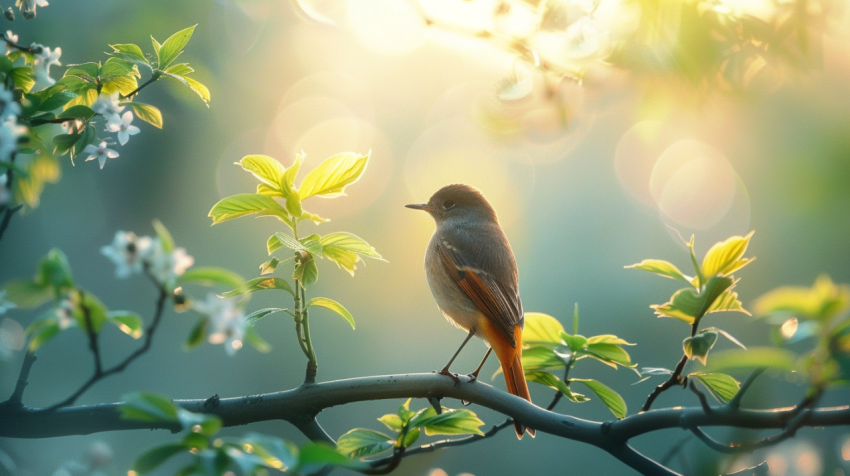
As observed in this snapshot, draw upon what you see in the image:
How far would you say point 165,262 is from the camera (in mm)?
735

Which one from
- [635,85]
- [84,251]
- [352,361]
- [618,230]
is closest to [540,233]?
[618,230]

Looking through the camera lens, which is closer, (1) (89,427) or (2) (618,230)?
(1) (89,427)

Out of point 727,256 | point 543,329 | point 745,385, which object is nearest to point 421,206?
point 543,329

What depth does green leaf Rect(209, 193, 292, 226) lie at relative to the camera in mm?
1343

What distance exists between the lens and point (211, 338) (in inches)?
29.4

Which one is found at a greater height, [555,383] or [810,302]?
[810,302]

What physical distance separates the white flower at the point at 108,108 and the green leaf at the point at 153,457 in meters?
0.91

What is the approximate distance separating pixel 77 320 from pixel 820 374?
3.26 ft

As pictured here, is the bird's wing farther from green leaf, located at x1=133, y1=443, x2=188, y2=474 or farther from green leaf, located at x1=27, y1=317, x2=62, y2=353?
green leaf, located at x1=27, y1=317, x2=62, y2=353

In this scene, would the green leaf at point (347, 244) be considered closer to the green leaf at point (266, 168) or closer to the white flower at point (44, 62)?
the green leaf at point (266, 168)

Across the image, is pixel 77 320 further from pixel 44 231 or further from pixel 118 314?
pixel 44 231

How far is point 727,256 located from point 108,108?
1579 millimetres

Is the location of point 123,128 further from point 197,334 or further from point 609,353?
point 609,353

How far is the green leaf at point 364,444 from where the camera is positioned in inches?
50.1
